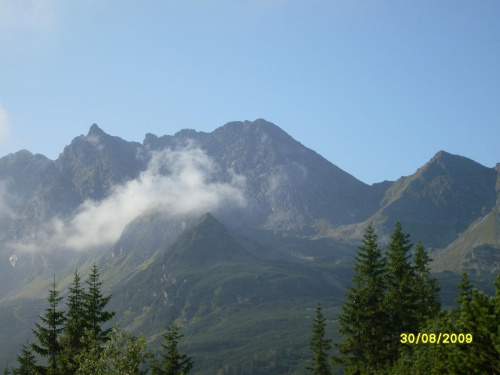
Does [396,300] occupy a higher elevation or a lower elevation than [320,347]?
higher

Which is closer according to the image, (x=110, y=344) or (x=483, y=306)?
(x=483, y=306)

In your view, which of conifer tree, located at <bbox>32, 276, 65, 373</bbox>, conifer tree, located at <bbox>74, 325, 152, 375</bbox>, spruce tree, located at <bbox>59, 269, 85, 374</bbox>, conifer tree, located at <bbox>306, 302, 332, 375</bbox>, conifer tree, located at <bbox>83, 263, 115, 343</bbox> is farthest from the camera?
conifer tree, located at <bbox>306, 302, 332, 375</bbox>

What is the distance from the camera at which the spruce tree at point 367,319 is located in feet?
167

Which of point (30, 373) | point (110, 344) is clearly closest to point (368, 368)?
point (110, 344)

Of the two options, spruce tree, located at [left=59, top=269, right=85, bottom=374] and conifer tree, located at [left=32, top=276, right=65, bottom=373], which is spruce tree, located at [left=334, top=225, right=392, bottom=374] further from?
conifer tree, located at [left=32, top=276, right=65, bottom=373]

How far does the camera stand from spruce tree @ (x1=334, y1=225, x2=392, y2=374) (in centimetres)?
5103

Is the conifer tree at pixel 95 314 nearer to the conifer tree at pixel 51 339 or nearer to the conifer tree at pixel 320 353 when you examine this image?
the conifer tree at pixel 51 339

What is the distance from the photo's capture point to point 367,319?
173 feet

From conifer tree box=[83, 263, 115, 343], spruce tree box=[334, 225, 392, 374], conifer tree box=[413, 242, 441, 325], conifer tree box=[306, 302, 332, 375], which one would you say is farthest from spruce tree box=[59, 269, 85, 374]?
conifer tree box=[306, 302, 332, 375]

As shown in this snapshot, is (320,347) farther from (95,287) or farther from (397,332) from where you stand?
(95,287)

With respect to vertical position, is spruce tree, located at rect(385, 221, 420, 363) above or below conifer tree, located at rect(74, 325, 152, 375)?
above

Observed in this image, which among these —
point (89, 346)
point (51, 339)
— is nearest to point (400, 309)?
point (89, 346)

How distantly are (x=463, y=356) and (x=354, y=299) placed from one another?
3025 cm

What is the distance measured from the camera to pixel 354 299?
54.2 metres
